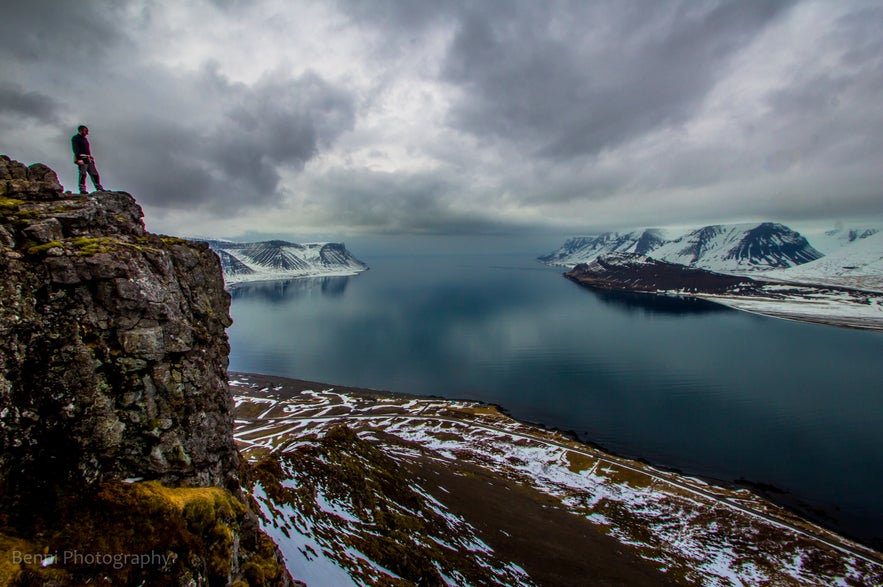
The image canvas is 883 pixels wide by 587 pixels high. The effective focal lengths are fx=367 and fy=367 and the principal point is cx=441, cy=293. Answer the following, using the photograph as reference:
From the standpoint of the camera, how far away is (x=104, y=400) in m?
13.4

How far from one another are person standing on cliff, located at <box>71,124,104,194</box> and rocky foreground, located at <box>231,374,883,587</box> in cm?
2262

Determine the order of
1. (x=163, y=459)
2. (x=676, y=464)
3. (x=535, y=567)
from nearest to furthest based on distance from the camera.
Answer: (x=163, y=459)
(x=535, y=567)
(x=676, y=464)

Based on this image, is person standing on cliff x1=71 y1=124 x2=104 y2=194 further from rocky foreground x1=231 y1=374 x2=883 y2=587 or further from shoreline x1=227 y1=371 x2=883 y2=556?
rocky foreground x1=231 y1=374 x2=883 y2=587

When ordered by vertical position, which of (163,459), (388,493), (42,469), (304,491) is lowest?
(388,493)

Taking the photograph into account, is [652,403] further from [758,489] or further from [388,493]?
[388,493]

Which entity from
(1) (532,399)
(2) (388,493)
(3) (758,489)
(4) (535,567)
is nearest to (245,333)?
(1) (532,399)

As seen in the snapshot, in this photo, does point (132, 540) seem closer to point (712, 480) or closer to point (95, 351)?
point (95, 351)

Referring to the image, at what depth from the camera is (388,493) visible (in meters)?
40.8

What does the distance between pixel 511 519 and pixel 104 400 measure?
152 feet

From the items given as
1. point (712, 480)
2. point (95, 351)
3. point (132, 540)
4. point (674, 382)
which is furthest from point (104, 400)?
point (674, 382)

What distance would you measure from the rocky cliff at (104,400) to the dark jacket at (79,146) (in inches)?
79.3

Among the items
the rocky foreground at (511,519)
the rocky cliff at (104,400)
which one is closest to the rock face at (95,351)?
the rocky cliff at (104,400)

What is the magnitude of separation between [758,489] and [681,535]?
24119 mm

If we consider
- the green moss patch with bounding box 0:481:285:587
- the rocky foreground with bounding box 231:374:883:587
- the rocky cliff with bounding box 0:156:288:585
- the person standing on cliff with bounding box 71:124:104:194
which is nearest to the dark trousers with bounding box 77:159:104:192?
the person standing on cliff with bounding box 71:124:104:194
